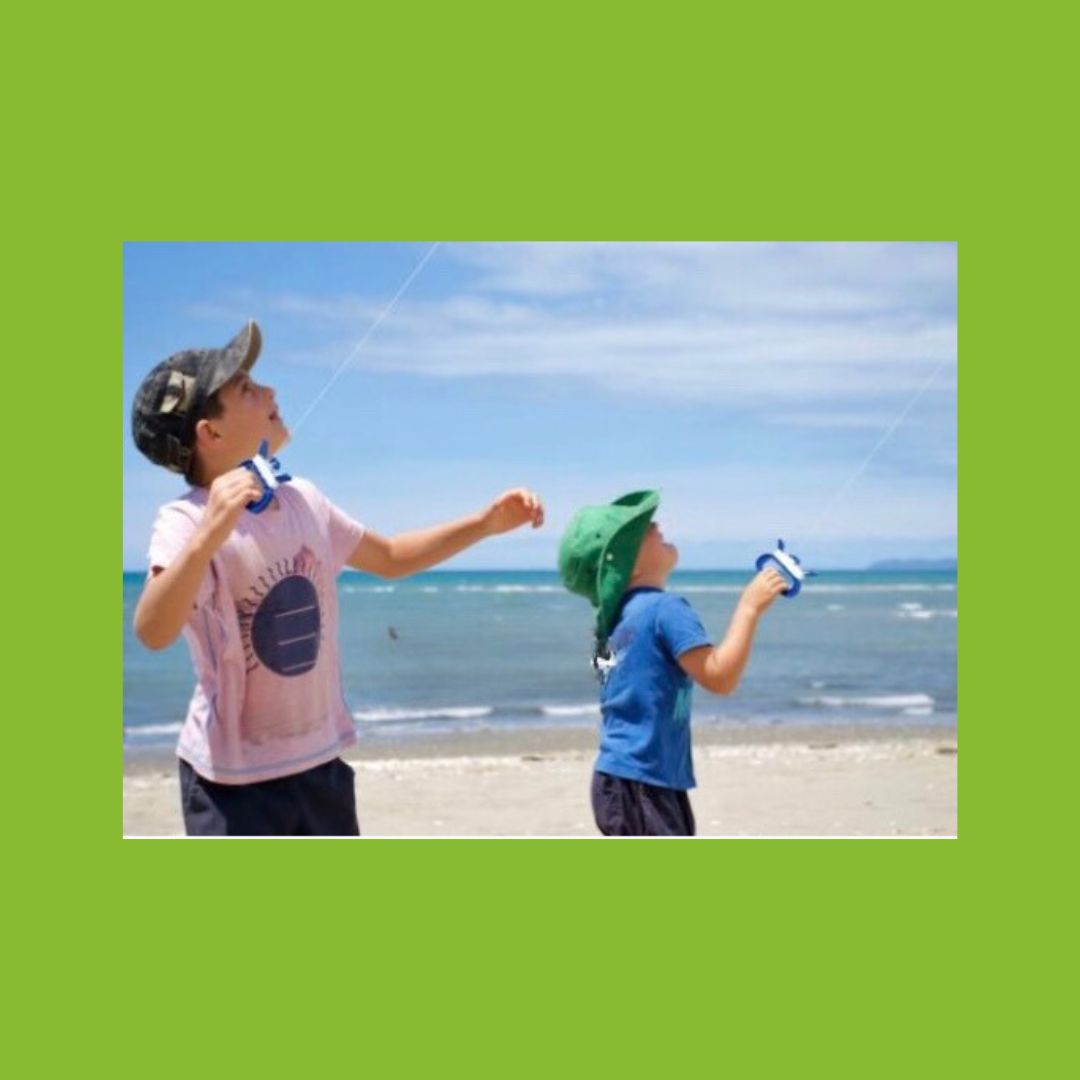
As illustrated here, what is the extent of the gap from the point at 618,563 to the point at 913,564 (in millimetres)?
2346

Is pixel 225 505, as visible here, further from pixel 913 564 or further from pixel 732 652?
pixel 913 564

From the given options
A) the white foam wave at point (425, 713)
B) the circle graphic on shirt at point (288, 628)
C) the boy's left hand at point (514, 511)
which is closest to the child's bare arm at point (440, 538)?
the boy's left hand at point (514, 511)

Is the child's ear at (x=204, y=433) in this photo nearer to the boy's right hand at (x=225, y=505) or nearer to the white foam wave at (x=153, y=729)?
the boy's right hand at (x=225, y=505)

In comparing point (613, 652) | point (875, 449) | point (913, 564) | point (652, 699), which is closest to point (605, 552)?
point (613, 652)

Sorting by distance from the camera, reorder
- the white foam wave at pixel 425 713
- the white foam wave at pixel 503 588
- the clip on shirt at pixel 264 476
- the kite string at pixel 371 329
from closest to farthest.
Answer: the clip on shirt at pixel 264 476, the kite string at pixel 371 329, the white foam wave at pixel 425 713, the white foam wave at pixel 503 588

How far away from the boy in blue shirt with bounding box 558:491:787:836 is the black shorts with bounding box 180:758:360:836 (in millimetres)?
594

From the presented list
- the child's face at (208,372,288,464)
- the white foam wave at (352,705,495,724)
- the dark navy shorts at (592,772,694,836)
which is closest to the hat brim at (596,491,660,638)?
the dark navy shorts at (592,772,694,836)

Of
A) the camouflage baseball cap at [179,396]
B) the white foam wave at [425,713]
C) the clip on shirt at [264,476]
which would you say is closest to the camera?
the clip on shirt at [264,476]

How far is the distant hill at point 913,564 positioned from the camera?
473 cm

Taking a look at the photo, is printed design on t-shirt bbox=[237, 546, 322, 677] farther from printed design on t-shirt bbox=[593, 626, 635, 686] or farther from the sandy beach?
the sandy beach

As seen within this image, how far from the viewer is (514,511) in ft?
10.5

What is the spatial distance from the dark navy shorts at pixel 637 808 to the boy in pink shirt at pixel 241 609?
1.79 ft

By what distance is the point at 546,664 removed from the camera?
9.24 metres

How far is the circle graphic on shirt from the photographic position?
2855 mm
